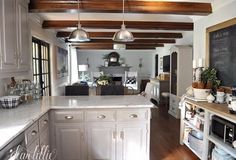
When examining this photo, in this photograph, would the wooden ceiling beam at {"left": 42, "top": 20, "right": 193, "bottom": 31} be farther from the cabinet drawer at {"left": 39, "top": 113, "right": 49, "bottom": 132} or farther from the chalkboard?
the cabinet drawer at {"left": 39, "top": 113, "right": 49, "bottom": 132}

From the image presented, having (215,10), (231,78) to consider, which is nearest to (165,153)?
(231,78)

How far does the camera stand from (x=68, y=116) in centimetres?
248

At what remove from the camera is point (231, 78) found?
279cm

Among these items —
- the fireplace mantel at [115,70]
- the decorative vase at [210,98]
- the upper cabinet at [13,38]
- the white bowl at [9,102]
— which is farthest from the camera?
the fireplace mantel at [115,70]

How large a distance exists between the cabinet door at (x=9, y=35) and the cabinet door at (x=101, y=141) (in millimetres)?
1150

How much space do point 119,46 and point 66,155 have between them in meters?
4.35

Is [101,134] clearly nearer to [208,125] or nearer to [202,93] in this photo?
[208,125]

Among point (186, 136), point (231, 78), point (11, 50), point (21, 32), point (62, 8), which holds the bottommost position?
point (186, 136)

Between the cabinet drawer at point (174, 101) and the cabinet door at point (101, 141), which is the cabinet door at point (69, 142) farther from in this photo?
the cabinet drawer at point (174, 101)

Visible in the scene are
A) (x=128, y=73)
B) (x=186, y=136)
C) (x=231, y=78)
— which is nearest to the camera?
(x=231, y=78)

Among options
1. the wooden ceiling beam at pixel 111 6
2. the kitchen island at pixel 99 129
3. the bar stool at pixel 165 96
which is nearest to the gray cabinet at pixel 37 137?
the kitchen island at pixel 99 129

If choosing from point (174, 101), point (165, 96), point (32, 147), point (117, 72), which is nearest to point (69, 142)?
point (32, 147)

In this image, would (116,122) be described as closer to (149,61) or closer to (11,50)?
(11,50)

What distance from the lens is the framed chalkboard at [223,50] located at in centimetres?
277
